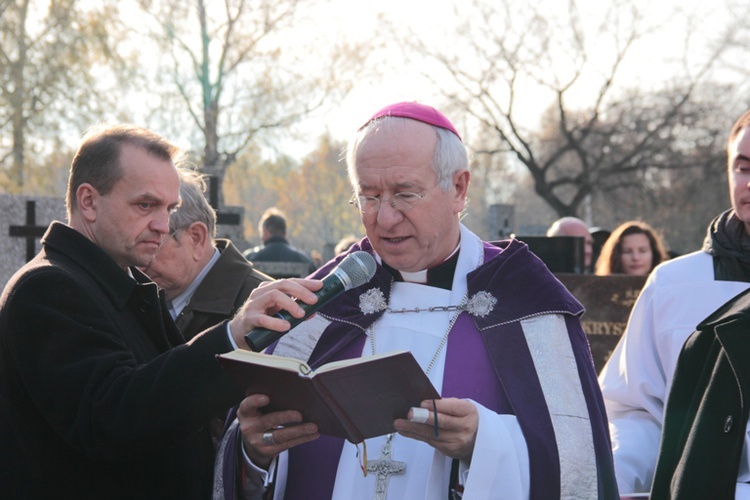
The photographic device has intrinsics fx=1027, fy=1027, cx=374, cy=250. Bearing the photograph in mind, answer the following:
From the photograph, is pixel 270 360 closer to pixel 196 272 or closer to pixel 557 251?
pixel 196 272

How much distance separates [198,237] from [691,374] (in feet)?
7.50

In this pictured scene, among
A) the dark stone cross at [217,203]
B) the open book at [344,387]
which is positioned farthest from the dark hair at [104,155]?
the dark stone cross at [217,203]

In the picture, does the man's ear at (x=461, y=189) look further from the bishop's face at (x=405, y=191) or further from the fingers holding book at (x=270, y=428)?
the fingers holding book at (x=270, y=428)

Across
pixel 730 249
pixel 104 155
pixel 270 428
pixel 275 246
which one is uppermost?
pixel 104 155

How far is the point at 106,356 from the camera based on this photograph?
295cm

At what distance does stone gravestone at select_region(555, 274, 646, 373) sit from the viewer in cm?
674

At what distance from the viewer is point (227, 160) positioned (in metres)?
25.0

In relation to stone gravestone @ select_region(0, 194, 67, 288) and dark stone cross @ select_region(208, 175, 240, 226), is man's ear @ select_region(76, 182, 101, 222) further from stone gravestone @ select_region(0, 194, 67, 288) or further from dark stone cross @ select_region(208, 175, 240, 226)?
dark stone cross @ select_region(208, 175, 240, 226)

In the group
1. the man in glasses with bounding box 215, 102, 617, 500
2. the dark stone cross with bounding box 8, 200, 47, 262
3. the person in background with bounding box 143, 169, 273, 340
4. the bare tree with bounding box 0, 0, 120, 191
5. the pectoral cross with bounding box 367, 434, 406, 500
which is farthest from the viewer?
the bare tree with bounding box 0, 0, 120, 191

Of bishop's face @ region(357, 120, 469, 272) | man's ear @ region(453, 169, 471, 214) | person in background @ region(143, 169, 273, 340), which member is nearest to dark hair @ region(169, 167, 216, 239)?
person in background @ region(143, 169, 273, 340)

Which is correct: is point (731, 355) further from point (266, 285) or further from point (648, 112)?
point (648, 112)

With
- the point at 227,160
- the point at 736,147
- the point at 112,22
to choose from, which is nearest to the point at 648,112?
the point at 227,160

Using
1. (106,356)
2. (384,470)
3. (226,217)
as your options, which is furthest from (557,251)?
(106,356)

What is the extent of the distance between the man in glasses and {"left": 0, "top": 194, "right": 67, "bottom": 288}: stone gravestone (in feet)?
14.5
